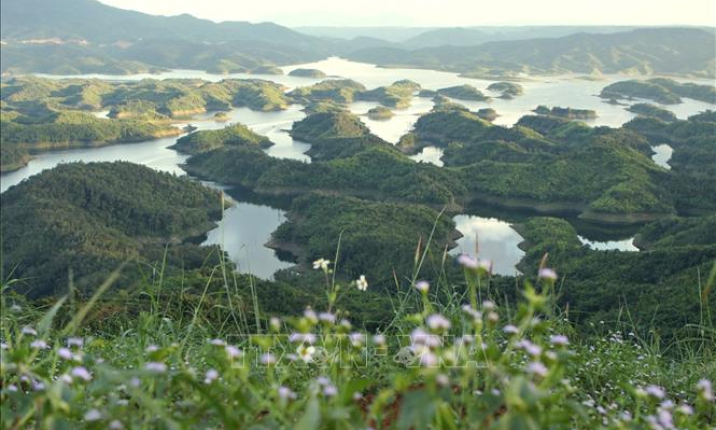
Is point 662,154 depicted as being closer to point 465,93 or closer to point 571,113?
point 571,113

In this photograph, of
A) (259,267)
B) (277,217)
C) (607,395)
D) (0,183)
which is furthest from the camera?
(0,183)

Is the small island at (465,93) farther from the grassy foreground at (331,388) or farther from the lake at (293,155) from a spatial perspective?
the grassy foreground at (331,388)

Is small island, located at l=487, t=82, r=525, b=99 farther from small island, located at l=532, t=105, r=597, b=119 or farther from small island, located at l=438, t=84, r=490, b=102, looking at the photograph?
small island, located at l=532, t=105, r=597, b=119

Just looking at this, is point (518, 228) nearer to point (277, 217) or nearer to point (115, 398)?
point (277, 217)

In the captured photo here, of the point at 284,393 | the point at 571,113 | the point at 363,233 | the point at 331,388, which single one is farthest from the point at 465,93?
the point at 284,393

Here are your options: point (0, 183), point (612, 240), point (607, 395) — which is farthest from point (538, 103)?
point (607, 395)

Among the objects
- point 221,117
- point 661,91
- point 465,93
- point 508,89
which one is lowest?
point 221,117
